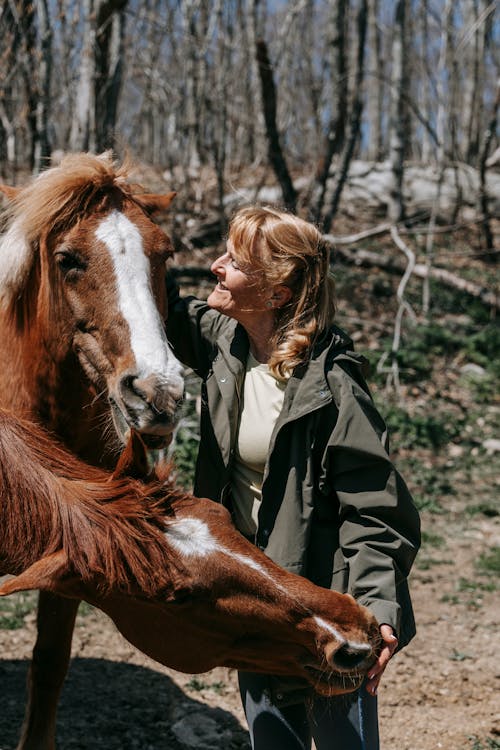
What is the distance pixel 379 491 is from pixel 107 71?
5902 mm

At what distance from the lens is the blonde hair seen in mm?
2432

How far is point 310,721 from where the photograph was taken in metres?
2.38

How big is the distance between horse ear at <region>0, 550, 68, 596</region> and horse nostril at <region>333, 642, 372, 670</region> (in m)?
0.68

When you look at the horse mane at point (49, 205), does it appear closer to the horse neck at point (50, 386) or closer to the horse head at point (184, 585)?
the horse neck at point (50, 386)

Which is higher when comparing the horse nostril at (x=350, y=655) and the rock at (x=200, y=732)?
the horse nostril at (x=350, y=655)

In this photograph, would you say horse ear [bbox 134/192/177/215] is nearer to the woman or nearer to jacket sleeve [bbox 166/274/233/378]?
jacket sleeve [bbox 166/274/233/378]

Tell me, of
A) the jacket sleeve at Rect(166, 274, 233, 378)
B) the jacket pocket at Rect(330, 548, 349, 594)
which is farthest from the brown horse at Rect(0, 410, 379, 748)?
the jacket sleeve at Rect(166, 274, 233, 378)

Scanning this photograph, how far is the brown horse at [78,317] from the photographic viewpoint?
2.80m

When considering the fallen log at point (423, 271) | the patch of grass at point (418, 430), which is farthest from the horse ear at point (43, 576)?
the fallen log at point (423, 271)

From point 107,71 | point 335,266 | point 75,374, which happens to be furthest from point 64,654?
point 335,266

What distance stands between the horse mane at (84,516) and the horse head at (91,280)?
54 centimetres

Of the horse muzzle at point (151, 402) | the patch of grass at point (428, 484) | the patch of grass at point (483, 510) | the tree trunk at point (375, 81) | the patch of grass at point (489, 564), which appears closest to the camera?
the horse muzzle at point (151, 402)

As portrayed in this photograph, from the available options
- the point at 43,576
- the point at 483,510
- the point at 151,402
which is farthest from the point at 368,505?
the point at 483,510

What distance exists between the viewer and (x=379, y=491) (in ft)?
7.43
